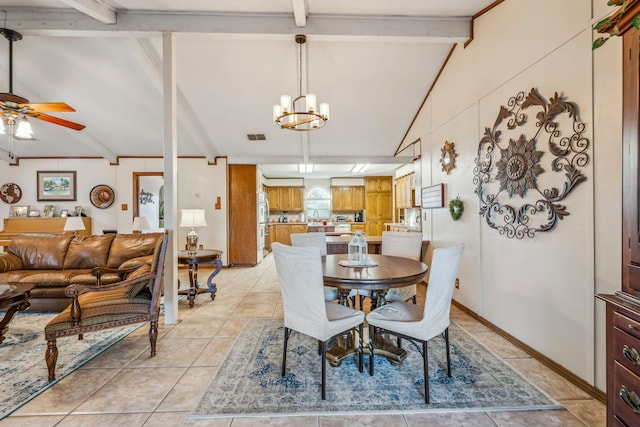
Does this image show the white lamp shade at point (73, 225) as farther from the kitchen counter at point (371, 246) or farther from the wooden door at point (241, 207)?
the kitchen counter at point (371, 246)

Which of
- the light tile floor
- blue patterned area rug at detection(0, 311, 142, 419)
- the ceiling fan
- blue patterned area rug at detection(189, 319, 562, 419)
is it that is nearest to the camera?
the light tile floor

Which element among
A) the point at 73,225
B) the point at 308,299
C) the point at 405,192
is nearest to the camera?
the point at 308,299

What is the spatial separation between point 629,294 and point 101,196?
7904 millimetres

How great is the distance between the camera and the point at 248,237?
642 cm

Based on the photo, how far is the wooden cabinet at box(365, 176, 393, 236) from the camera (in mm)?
9422

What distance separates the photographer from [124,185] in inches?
248

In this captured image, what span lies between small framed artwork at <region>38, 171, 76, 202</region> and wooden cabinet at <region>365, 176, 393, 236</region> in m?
7.64

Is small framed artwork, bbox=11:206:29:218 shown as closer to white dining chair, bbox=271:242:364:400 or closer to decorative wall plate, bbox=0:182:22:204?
decorative wall plate, bbox=0:182:22:204

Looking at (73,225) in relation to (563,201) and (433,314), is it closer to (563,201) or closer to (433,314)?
(433,314)

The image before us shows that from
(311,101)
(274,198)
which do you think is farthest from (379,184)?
(311,101)

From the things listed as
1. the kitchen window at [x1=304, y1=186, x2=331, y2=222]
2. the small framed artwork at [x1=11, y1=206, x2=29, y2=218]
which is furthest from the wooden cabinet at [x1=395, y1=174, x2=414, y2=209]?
the small framed artwork at [x1=11, y1=206, x2=29, y2=218]

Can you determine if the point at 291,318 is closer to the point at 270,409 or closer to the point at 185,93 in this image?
the point at 270,409

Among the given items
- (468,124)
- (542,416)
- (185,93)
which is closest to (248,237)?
(185,93)

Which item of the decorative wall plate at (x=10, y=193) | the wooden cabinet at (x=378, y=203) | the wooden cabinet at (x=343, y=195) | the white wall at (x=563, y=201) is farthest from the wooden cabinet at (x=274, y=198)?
the white wall at (x=563, y=201)
